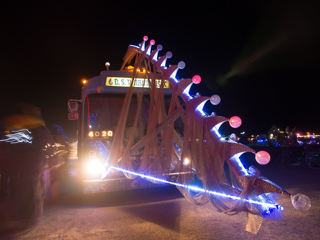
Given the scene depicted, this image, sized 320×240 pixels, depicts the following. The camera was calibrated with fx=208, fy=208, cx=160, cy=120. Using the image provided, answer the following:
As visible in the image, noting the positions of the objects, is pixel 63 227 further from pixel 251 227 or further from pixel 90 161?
pixel 251 227

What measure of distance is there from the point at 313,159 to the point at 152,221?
873cm

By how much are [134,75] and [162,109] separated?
3.10 ft

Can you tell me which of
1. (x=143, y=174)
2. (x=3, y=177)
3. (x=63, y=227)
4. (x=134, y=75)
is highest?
(x=134, y=75)

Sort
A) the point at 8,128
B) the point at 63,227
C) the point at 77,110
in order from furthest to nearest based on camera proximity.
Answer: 1. the point at 8,128
2. the point at 77,110
3. the point at 63,227

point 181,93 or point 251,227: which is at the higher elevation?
point 181,93

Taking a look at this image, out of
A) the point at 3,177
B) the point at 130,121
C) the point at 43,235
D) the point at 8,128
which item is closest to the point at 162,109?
the point at 130,121

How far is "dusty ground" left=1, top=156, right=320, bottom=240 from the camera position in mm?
3162

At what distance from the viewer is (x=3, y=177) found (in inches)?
210

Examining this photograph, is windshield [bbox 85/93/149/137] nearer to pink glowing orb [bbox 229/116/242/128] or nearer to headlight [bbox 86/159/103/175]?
headlight [bbox 86/159/103/175]

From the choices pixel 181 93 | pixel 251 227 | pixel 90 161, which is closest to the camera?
pixel 251 227

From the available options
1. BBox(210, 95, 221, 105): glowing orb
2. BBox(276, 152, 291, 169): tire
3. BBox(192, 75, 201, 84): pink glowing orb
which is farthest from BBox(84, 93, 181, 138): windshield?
BBox(276, 152, 291, 169): tire

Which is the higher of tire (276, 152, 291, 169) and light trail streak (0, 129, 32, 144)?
light trail streak (0, 129, 32, 144)

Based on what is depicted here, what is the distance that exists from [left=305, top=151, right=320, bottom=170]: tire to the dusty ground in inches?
194

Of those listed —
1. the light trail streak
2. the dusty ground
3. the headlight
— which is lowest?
the dusty ground
